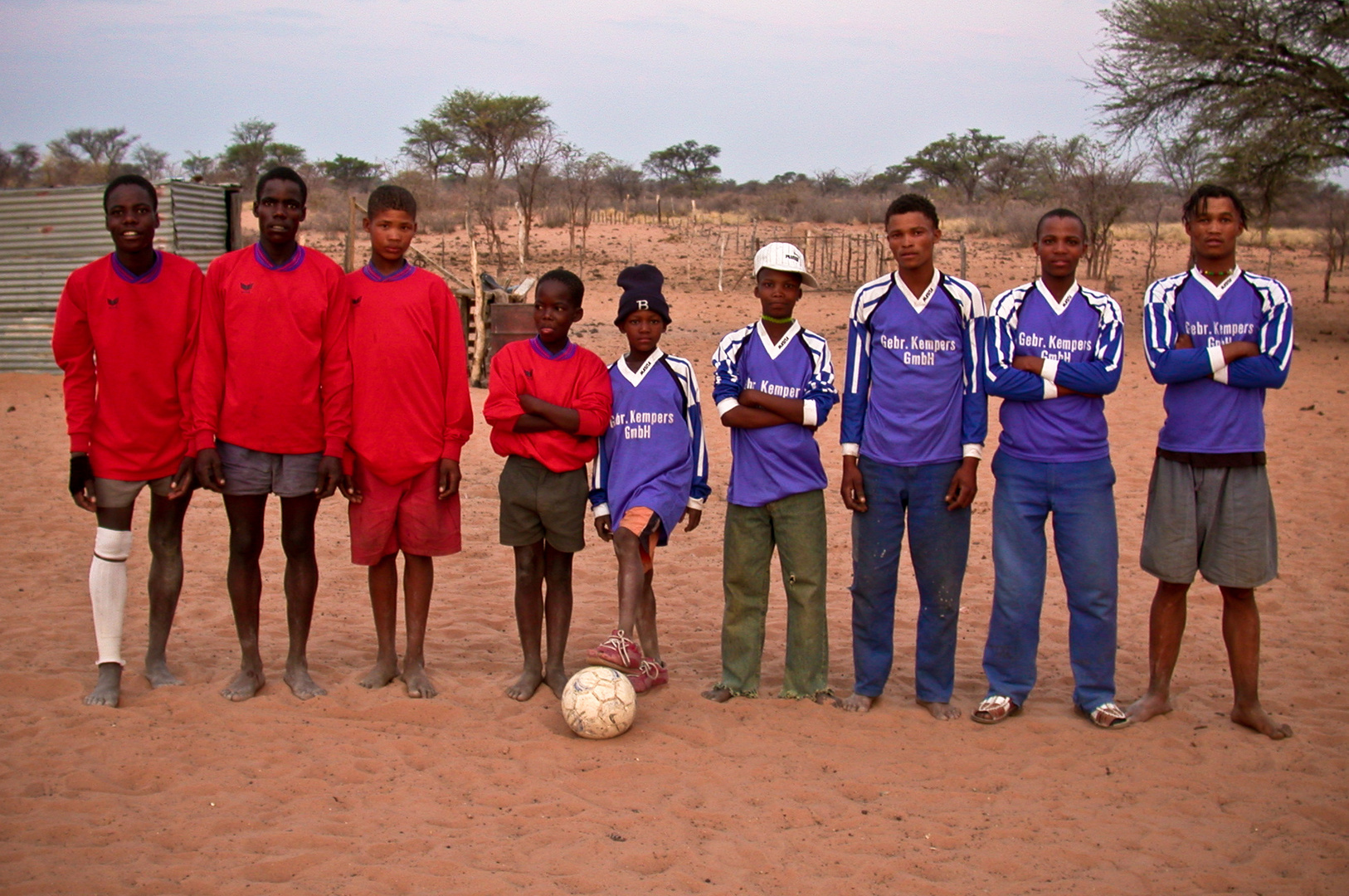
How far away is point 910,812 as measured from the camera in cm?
374

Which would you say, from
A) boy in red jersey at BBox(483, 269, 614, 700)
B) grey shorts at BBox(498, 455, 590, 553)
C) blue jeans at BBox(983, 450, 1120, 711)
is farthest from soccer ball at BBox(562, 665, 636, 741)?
blue jeans at BBox(983, 450, 1120, 711)

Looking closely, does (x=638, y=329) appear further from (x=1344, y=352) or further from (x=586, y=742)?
(x=1344, y=352)

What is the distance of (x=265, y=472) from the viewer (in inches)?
177

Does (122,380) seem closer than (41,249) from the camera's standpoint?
Yes

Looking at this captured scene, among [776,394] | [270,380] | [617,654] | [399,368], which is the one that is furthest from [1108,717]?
[270,380]

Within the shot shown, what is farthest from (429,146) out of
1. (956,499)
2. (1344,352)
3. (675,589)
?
(956,499)

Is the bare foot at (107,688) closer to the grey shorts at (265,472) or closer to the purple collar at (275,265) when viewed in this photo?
the grey shorts at (265,472)

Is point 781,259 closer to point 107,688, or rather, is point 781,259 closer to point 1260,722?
point 1260,722

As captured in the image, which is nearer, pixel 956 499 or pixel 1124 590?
pixel 956 499

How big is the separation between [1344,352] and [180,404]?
17.0 m

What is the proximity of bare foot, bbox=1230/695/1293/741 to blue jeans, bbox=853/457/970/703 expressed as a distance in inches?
47.8

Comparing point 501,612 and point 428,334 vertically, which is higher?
point 428,334

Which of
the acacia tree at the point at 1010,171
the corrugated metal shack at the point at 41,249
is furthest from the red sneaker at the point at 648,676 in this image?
the acacia tree at the point at 1010,171

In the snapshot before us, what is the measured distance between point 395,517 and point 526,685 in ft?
3.15
